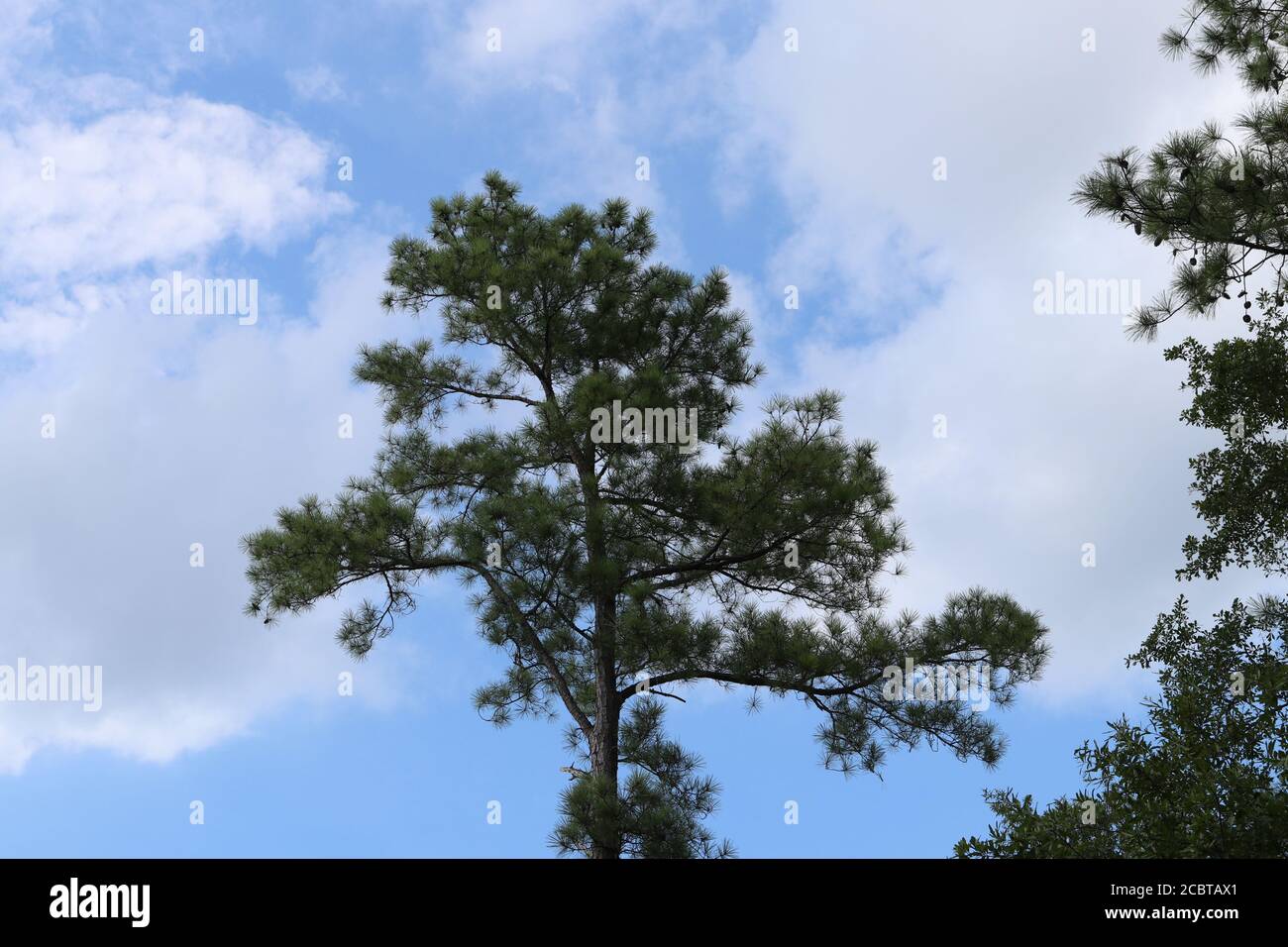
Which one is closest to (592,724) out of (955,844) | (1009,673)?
(1009,673)

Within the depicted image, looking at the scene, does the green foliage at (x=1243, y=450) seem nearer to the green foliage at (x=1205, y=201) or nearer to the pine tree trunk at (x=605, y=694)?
the green foliage at (x=1205, y=201)

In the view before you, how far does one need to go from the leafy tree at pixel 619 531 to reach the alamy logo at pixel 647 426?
0.10 ft

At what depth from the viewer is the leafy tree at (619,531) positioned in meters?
7.46

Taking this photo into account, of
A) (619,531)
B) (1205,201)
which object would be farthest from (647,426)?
(1205,201)

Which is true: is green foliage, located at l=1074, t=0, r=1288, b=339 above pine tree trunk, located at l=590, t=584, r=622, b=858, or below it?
above

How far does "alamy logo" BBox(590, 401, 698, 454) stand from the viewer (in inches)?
311
